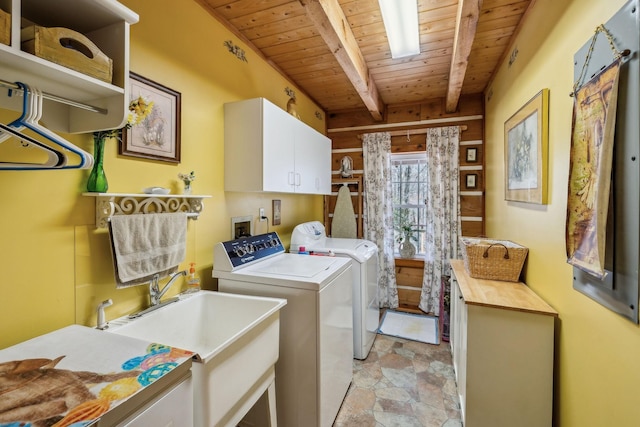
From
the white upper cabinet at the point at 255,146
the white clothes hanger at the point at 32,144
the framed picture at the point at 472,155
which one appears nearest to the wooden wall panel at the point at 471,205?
the framed picture at the point at 472,155

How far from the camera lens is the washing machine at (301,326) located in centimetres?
160

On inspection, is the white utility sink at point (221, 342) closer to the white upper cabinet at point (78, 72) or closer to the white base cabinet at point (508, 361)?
the white upper cabinet at point (78, 72)

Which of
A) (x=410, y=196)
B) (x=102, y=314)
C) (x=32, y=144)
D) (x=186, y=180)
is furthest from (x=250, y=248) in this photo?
(x=410, y=196)

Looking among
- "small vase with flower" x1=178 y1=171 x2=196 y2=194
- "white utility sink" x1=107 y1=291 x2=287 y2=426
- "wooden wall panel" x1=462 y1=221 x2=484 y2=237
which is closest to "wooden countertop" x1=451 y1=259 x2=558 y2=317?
"white utility sink" x1=107 y1=291 x2=287 y2=426

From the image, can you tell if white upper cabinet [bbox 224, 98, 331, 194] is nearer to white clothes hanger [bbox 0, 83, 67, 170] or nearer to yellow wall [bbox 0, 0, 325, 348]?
yellow wall [bbox 0, 0, 325, 348]

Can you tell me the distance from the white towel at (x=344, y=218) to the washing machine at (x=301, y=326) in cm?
177

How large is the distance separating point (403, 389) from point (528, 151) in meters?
1.92

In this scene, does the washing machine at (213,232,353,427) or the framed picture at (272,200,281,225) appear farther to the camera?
the framed picture at (272,200,281,225)

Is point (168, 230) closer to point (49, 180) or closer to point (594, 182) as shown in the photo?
point (49, 180)

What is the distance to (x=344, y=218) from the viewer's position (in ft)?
12.2

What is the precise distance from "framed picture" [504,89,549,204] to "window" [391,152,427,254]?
53.4 inches

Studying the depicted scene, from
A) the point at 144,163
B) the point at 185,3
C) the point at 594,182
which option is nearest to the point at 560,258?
the point at 594,182

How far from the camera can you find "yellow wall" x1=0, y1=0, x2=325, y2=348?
3.39ft

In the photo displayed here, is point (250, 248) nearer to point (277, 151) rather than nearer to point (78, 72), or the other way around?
point (277, 151)
